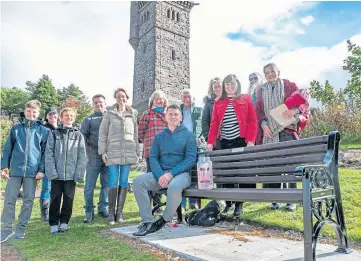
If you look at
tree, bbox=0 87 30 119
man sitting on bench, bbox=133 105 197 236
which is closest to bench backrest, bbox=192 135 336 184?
man sitting on bench, bbox=133 105 197 236

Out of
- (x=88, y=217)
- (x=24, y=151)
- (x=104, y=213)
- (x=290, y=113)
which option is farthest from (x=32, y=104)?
(x=290, y=113)

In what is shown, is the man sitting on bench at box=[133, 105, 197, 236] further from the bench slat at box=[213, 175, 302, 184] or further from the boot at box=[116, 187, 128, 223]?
the boot at box=[116, 187, 128, 223]

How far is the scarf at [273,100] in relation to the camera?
4324mm

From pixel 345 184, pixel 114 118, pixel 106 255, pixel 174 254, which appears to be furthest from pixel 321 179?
pixel 345 184

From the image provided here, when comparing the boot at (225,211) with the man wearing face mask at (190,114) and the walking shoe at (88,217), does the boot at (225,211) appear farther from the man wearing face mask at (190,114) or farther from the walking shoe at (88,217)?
the walking shoe at (88,217)

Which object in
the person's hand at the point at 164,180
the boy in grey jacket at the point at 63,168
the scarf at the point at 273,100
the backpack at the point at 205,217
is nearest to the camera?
the person's hand at the point at 164,180

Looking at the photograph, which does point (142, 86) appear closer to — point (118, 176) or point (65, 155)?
point (118, 176)

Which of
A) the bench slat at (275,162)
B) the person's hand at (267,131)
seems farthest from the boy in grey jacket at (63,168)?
the person's hand at (267,131)

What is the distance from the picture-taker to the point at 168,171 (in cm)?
380

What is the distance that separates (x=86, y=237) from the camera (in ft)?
12.5

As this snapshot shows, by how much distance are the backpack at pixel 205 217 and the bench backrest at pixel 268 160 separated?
481mm

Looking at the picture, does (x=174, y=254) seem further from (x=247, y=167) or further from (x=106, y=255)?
(x=247, y=167)

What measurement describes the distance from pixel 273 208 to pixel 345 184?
2.27 m

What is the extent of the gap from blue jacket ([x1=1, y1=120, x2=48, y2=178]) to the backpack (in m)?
2.09
